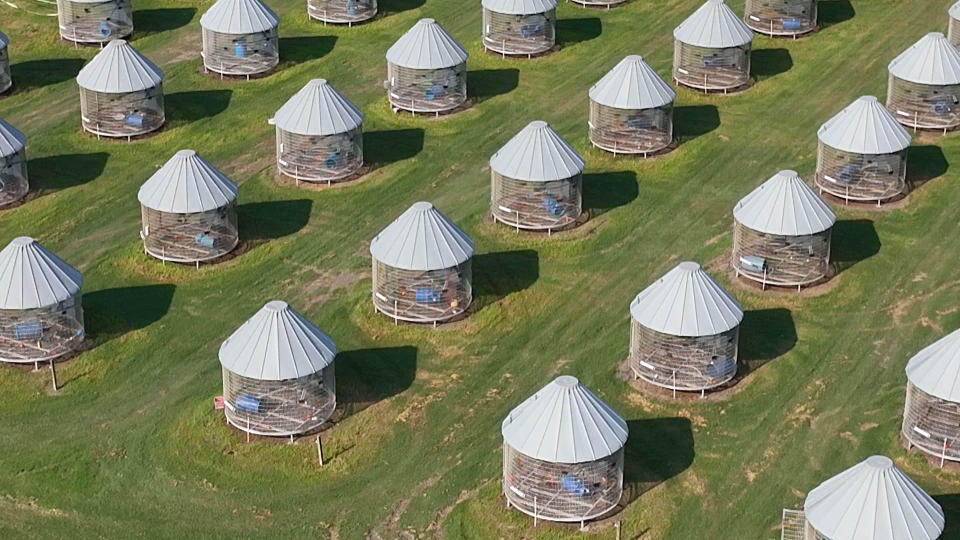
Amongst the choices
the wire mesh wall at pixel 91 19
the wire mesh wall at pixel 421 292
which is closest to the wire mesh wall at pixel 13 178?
the wire mesh wall at pixel 91 19

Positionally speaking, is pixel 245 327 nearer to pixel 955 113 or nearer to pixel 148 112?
pixel 148 112

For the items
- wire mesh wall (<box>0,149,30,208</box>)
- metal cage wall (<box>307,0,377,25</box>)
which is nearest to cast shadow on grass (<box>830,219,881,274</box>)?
metal cage wall (<box>307,0,377,25</box>)

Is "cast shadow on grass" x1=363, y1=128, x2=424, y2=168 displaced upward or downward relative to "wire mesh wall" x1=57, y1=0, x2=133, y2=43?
downward

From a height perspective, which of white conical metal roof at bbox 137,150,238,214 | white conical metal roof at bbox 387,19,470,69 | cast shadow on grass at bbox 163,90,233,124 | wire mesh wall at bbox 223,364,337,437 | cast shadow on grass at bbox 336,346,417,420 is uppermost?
white conical metal roof at bbox 387,19,470,69

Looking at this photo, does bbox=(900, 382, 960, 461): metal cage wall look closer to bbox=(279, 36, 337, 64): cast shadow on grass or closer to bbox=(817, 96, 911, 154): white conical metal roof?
bbox=(817, 96, 911, 154): white conical metal roof

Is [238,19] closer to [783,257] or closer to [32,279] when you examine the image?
[32,279]

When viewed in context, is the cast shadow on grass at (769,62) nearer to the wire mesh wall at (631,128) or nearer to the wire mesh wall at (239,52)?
the wire mesh wall at (631,128)

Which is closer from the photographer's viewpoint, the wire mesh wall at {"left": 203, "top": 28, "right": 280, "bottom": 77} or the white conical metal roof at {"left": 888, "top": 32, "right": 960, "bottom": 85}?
the white conical metal roof at {"left": 888, "top": 32, "right": 960, "bottom": 85}

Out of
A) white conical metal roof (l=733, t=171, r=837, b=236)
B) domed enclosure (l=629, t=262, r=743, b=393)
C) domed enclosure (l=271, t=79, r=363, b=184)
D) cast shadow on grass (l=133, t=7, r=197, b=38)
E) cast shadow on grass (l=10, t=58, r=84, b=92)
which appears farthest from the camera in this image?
cast shadow on grass (l=133, t=7, r=197, b=38)
